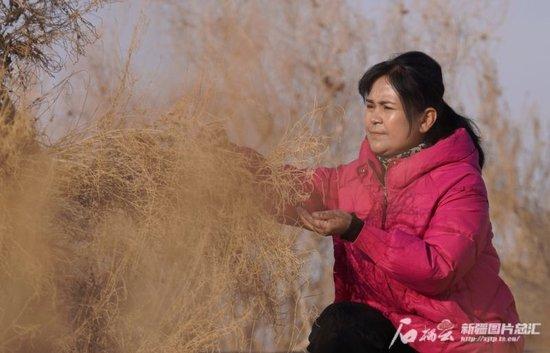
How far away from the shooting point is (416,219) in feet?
10.1

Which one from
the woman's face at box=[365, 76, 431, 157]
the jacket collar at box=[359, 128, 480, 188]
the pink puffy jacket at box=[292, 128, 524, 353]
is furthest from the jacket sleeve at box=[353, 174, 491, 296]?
the woman's face at box=[365, 76, 431, 157]

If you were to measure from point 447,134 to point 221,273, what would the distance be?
0.94 metres

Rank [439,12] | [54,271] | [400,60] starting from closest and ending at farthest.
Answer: [54,271], [400,60], [439,12]

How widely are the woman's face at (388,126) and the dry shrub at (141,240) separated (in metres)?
0.26

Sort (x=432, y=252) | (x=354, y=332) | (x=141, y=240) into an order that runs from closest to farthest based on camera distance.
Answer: (x=432, y=252)
(x=354, y=332)
(x=141, y=240)

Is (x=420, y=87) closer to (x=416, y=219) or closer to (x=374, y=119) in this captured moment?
(x=374, y=119)

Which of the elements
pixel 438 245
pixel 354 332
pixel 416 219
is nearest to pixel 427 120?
pixel 416 219

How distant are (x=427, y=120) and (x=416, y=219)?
0.41 m

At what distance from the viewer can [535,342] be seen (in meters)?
7.32

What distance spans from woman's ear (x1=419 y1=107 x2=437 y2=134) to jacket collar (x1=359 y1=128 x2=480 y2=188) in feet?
0.28

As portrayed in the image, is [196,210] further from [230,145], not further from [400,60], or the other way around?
[400,60]

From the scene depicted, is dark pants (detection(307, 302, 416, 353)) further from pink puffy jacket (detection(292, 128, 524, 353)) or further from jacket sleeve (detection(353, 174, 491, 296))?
jacket sleeve (detection(353, 174, 491, 296))

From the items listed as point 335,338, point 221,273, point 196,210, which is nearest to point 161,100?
point 196,210

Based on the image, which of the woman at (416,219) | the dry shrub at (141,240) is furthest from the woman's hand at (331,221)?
the dry shrub at (141,240)
